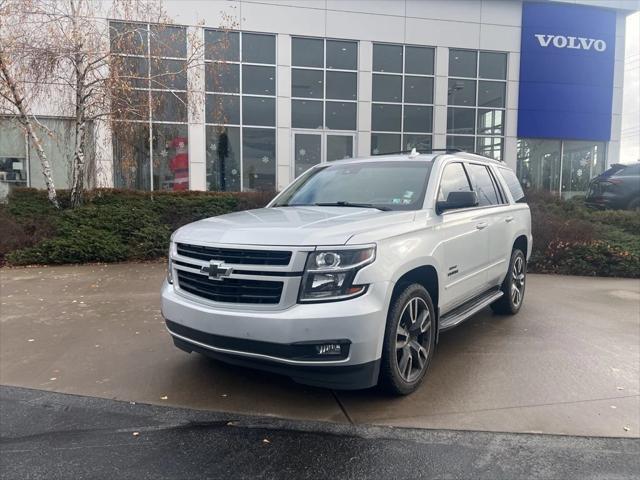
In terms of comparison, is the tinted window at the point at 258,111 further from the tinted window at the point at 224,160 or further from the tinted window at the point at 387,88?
the tinted window at the point at 387,88

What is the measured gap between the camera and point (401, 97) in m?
18.1

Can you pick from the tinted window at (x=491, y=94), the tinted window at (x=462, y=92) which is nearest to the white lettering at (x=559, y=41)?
the tinted window at (x=491, y=94)

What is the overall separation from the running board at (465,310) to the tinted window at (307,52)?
13.5 meters

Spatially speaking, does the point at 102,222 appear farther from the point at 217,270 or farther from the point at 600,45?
the point at 600,45

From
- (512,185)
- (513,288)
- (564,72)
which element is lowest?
(513,288)

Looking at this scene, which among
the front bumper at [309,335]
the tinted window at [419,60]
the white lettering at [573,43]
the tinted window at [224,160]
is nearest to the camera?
the front bumper at [309,335]

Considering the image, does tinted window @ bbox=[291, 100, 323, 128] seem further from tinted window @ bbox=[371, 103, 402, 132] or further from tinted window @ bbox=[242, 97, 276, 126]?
tinted window @ bbox=[371, 103, 402, 132]

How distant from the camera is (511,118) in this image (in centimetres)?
1877

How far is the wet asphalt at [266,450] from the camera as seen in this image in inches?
116

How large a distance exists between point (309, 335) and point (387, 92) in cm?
1612

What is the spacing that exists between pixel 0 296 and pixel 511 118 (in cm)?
1711

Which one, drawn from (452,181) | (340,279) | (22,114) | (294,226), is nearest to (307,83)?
(22,114)

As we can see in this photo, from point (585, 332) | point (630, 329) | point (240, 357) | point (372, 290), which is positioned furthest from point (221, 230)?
point (630, 329)

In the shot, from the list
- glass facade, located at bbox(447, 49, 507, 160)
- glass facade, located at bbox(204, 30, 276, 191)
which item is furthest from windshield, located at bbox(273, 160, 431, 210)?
glass facade, located at bbox(447, 49, 507, 160)
